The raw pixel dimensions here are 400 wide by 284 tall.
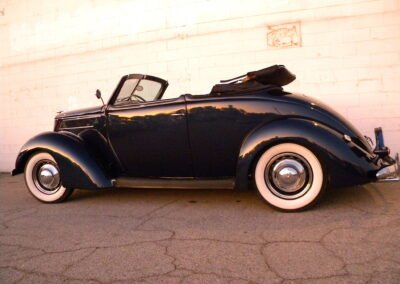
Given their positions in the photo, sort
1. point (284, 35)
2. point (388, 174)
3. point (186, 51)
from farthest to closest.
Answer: point (186, 51)
point (284, 35)
point (388, 174)

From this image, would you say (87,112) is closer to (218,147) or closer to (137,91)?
(137,91)

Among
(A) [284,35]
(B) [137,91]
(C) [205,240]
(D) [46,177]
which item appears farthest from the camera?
(A) [284,35]

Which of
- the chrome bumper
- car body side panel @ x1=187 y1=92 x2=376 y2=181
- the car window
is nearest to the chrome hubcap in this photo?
car body side panel @ x1=187 y1=92 x2=376 y2=181

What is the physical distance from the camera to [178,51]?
7254 mm

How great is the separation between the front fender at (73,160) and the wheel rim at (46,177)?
0.74 feet

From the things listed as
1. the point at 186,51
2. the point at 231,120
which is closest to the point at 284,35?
the point at 186,51

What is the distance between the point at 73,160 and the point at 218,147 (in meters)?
1.78

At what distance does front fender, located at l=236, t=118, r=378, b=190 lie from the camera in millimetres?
3836

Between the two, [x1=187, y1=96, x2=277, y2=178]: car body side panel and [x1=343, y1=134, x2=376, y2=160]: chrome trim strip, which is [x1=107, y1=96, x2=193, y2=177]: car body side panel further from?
[x1=343, y1=134, x2=376, y2=160]: chrome trim strip

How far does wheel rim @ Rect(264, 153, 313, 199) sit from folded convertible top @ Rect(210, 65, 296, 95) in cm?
79

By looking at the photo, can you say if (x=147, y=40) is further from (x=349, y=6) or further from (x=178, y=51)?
(x=349, y=6)

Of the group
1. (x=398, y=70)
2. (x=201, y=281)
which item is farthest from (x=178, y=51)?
(x=201, y=281)

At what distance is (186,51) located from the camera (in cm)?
719

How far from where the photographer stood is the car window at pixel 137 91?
5.09m
